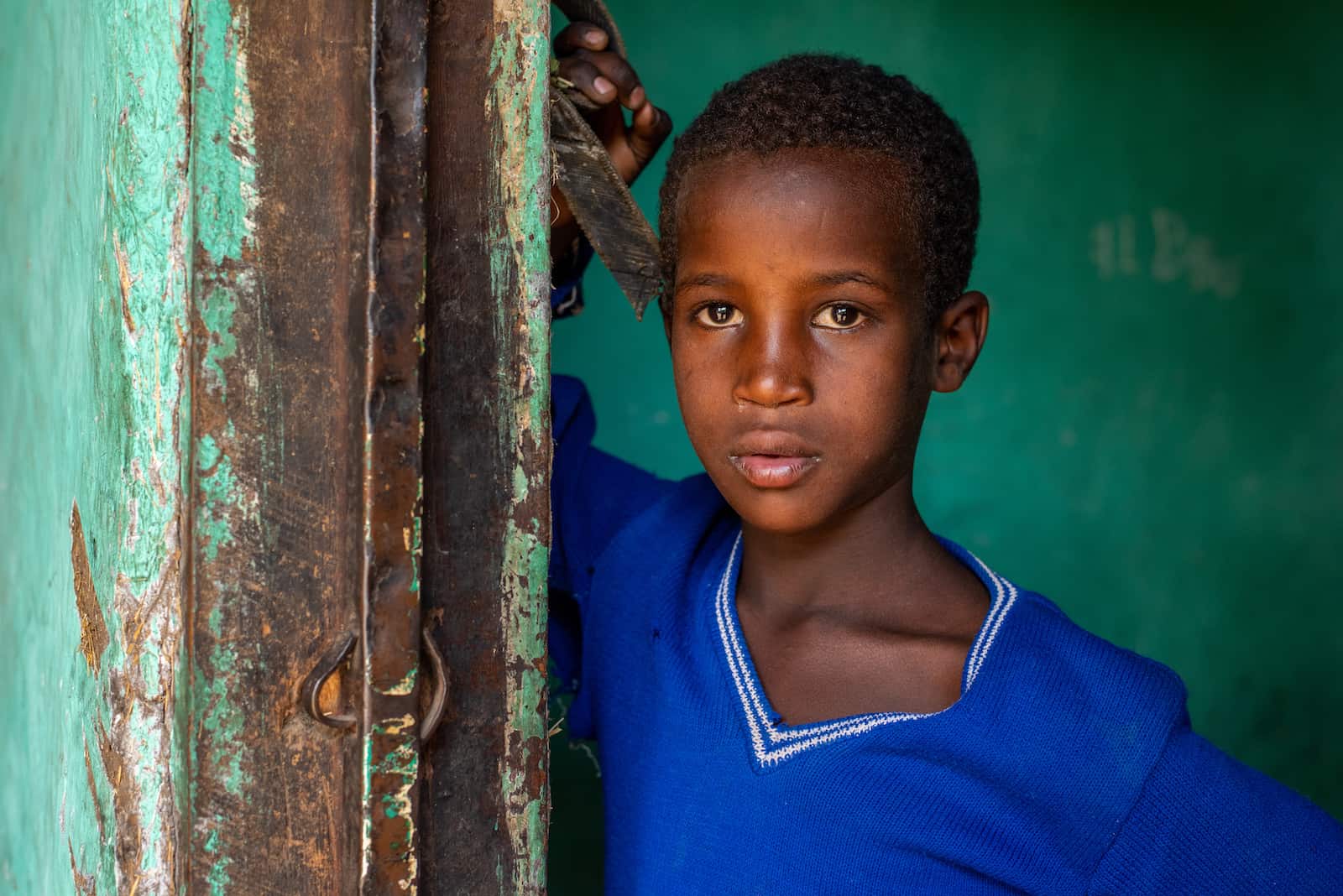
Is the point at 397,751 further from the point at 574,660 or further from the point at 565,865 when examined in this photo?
the point at 565,865

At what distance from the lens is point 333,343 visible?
831mm

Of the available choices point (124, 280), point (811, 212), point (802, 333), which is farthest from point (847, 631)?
point (124, 280)

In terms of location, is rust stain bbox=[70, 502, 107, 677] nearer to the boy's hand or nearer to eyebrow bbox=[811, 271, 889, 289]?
the boy's hand

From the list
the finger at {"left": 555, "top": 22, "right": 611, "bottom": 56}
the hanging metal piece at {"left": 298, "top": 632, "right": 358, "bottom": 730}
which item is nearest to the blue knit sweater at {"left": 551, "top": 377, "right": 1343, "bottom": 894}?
the hanging metal piece at {"left": 298, "top": 632, "right": 358, "bottom": 730}

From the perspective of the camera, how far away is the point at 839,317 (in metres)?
1.26

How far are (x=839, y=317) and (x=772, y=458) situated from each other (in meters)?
0.15

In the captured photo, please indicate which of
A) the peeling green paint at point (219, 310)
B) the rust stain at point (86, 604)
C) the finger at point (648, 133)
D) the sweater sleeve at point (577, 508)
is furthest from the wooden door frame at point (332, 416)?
the sweater sleeve at point (577, 508)

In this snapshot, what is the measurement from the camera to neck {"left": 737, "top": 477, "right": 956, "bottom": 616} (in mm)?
1365

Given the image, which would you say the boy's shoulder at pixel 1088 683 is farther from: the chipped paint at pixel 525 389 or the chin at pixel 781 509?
the chipped paint at pixel 525 389

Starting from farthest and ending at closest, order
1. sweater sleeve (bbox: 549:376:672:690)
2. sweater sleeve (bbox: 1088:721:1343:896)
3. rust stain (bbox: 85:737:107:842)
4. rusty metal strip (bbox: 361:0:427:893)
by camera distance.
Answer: sweater sleeve (bbox: 549:376:672:690)
sweater sleeve (bbox: 1088:721:1343:896)
rust stain (bbox: 85:737:107:842)
rusty metal strip (bbox: 361:0:427:893)

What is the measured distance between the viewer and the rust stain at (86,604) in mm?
1012

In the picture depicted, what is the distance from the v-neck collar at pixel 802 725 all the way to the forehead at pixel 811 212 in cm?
34

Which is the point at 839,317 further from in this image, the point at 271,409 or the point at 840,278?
the point at 271,409

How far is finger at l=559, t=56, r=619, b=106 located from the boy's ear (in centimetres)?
42
